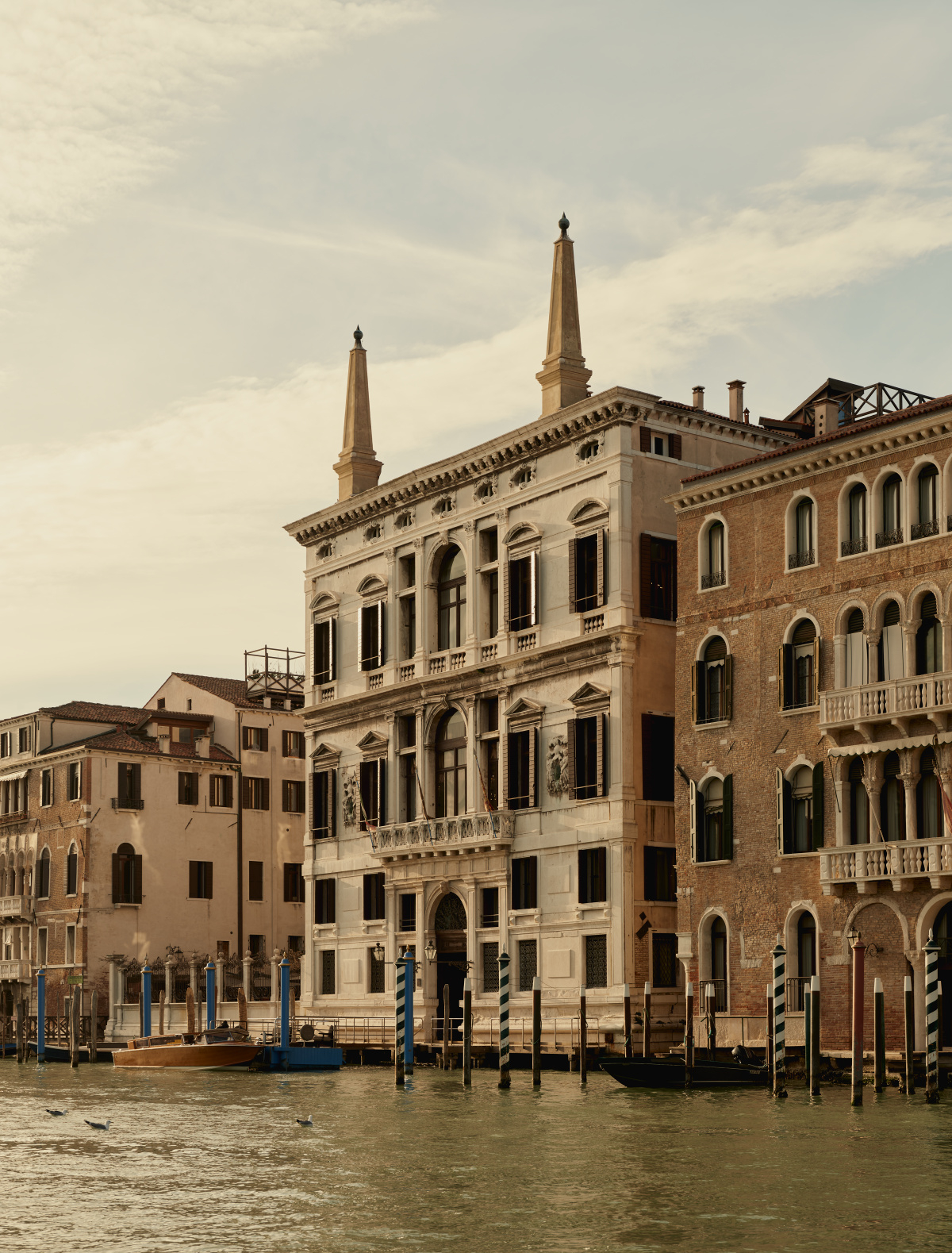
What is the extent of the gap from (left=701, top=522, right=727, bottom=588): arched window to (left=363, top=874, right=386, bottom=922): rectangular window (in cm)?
1395

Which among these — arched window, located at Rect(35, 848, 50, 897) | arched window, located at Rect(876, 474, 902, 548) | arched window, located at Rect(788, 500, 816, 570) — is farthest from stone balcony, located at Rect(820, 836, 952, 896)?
arched window, located at Rect(35, 848, 50, 897)

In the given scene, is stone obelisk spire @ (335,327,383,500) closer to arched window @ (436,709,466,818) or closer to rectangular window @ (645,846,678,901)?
arched window @ (436,709,466,818)

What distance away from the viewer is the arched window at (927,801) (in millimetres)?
33656

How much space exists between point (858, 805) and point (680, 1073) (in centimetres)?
626

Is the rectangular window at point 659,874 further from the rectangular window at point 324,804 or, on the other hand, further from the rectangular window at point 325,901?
the rectangular window at point 324,804

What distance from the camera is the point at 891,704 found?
34.1m

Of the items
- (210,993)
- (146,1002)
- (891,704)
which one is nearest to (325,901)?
(210,993)

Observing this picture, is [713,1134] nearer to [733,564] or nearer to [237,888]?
[733,564]

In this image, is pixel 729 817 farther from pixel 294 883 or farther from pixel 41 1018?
pixel 294 883

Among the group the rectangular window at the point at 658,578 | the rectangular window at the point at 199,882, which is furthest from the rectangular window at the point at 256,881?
the rectangular window at the point at 658,578

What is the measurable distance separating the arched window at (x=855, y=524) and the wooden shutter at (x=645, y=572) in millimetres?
6346

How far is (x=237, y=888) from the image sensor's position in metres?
63.6

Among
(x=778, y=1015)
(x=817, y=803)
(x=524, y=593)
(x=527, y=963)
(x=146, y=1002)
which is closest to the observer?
(x=778, y=1015)

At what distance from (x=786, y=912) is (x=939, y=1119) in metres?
9.51
